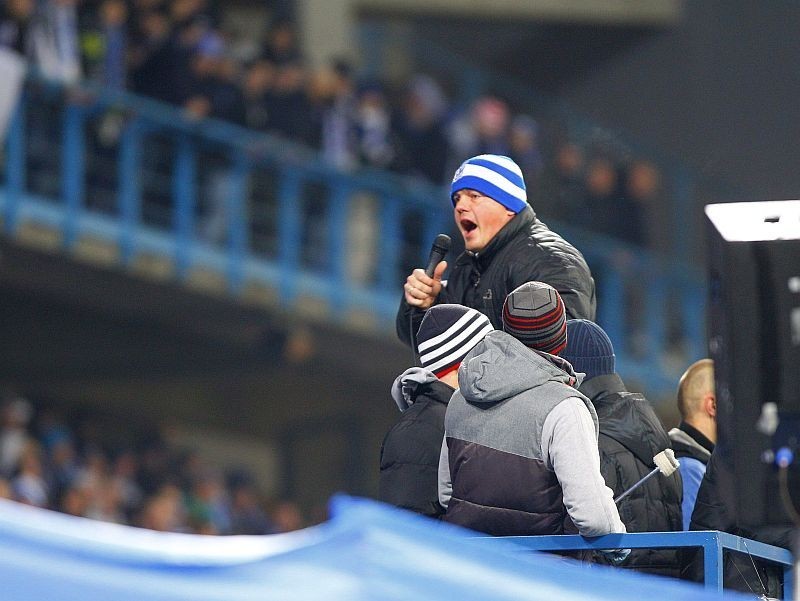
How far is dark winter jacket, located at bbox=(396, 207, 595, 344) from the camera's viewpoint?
16.2 ft

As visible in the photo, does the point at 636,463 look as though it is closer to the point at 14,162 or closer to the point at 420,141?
the point at 14,162

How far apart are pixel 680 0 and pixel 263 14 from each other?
4.47 metres

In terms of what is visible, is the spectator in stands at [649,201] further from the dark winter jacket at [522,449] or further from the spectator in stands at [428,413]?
the dark winter jacket at [522,449]

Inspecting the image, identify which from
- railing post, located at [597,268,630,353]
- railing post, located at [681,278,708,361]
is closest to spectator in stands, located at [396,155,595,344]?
railing post, located at [597,268,630,353]

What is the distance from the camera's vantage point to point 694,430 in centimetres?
487

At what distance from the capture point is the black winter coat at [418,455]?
4.41 meters

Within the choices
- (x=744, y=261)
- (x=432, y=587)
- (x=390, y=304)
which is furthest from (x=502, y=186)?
(x=390, y=304)

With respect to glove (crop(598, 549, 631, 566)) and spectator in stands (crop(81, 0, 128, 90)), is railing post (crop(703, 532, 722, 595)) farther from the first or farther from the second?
spectator in stands (crop(81, 0, 128, 90))

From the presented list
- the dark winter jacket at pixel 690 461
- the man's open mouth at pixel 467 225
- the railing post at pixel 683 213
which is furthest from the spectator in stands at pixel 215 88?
A: the dark winter jacket at pixel 690 461

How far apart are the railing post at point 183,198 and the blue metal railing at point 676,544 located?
818cm

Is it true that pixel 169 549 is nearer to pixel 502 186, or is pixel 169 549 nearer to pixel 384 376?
pixel 502 186

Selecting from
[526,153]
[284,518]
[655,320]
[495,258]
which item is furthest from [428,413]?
[526,153]

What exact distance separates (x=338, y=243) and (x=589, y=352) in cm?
840

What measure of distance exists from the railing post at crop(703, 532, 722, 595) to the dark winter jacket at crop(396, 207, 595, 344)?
1156mm
